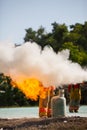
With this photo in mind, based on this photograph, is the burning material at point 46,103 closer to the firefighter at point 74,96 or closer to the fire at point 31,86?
the fire at point 31,86

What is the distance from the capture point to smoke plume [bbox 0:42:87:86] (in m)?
27.6

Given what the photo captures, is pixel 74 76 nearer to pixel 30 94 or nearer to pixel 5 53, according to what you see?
pixel 30 94

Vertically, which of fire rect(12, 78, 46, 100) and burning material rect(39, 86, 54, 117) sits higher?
fire rect(12, 78, 46, 100)

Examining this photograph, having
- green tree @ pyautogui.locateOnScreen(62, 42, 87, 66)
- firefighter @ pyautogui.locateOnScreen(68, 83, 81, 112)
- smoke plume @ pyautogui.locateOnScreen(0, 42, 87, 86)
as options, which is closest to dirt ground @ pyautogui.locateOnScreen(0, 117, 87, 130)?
smoke plume @ pyautogui.locateOnScreen(0, 42, 87, 86)

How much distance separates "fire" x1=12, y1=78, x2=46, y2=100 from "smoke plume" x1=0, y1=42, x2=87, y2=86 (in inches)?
18.9

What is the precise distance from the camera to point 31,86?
2995cm

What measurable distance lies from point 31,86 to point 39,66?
71.1 inches

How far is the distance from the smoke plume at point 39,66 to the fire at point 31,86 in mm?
480

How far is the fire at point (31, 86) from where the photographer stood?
29.3 meters

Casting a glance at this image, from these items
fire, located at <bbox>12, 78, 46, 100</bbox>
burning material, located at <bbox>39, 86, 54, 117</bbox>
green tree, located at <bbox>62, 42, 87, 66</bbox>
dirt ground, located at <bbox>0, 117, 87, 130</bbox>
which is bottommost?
dirt ground, located at <bbox>0, 117, 87, 130</bbox>

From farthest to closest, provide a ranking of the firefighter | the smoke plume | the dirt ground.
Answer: the firefighter
the smoke plume
the dirt ground

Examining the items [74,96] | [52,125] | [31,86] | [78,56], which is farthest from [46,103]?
[78,56]

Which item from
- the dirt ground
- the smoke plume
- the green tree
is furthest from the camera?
the green tree

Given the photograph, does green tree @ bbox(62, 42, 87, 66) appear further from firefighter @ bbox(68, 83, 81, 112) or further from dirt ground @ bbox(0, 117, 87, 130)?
dirt ground @ bbox(0, 117, 87, 130)
